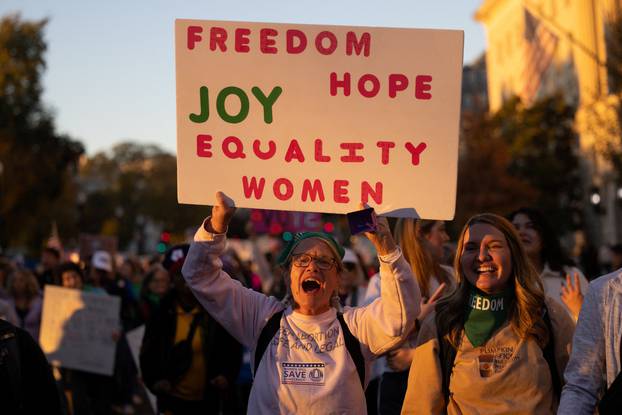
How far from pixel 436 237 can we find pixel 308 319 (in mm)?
2171

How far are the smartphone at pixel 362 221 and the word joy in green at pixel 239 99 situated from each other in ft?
2.24

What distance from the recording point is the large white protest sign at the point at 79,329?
11094mm

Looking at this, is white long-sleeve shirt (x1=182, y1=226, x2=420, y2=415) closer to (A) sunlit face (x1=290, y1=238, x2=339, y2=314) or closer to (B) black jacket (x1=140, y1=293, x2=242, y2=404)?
(A) sunlit face (x1=290, y1=238, x2=339, y2=314)

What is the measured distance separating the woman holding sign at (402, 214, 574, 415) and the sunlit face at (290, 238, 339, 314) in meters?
0.48

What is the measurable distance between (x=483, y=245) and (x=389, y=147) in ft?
1.96

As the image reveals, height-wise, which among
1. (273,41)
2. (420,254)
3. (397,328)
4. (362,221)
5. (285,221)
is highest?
(273,41)

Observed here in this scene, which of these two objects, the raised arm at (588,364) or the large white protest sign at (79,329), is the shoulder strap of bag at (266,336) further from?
the large white protest sign at (79,329)

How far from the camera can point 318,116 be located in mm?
5188

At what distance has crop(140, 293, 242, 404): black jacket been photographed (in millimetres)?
7633

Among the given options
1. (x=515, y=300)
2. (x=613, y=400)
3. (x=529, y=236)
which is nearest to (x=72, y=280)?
(x=529, y=236)

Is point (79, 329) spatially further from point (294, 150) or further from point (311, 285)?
point (311, 285)

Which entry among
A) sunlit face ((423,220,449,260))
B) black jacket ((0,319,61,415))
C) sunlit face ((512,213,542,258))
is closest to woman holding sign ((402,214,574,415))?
black jacket ((0,319,61,415))

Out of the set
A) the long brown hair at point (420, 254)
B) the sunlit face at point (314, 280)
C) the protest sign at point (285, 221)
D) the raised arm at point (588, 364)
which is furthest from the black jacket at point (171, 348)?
the protest sign at point (285, 221)

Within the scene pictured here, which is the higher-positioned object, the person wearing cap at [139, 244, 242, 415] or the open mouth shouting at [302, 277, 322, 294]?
the open mouth shouting at [302, 277, 322, 294]
